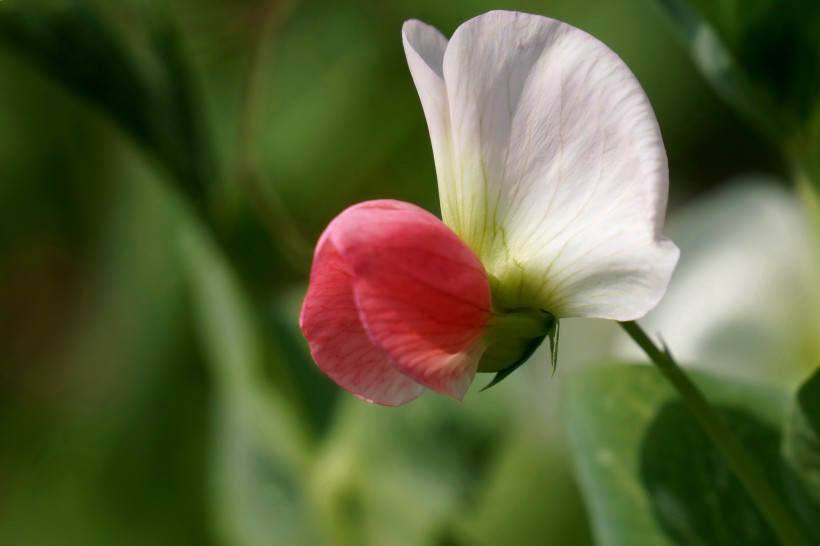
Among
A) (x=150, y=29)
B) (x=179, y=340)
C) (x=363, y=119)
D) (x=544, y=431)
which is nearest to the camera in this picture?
(x=150, y=29)

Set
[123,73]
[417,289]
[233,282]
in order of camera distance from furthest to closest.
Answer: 1. [233,282]
2. [123,73]
3. [417,289]

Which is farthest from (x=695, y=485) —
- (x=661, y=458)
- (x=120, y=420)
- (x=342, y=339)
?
(x=120, y=420)

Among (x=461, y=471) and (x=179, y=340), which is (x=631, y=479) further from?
(x=179, y=340)

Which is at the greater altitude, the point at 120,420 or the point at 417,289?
the point at 417,289

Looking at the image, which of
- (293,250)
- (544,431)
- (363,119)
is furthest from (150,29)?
(363,119)

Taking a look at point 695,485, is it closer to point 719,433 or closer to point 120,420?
point 719,433
